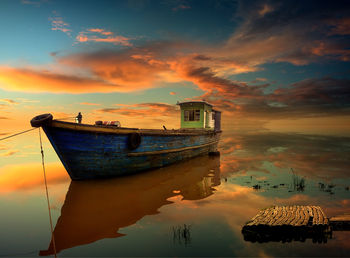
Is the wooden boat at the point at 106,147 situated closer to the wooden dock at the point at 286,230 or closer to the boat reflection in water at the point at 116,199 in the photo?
the boat reflection in water at the point at 116,199

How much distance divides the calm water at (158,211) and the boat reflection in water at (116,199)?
0.03 meters

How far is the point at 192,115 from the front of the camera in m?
19.6

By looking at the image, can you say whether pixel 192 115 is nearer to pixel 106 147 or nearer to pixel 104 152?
pixel 106 147

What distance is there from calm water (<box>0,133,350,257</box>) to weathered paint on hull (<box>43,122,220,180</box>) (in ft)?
1.81

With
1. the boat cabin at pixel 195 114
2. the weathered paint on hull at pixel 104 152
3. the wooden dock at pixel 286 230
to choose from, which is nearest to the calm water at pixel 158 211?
the wooden dock at pixel 286 230

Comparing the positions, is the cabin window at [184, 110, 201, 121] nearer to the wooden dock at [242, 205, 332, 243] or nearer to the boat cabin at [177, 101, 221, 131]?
the boat cabin at [177, 101, 221, 131]

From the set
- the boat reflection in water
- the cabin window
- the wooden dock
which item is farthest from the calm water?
the cabin window

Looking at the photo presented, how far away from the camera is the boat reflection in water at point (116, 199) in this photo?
18.4 feet

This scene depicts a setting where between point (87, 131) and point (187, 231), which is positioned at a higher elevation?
point (87, 131)

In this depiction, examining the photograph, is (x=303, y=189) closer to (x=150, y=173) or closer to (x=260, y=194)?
(x=260, y=194)

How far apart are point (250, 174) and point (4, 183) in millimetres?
13878

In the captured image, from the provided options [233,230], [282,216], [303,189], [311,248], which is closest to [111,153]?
[233,230]

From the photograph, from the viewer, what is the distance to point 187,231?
5516 mm

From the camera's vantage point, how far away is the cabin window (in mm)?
19362
